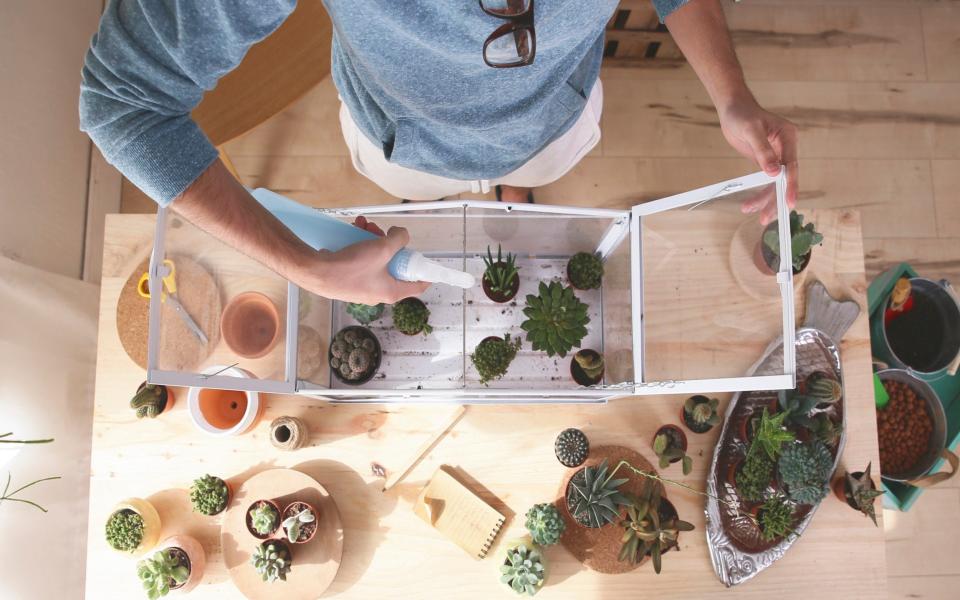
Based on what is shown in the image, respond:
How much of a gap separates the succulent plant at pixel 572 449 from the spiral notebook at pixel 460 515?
19cm

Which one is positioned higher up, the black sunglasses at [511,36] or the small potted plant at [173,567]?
the black sunglasses at [511,36]

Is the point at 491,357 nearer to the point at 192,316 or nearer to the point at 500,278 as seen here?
the point at 500,278

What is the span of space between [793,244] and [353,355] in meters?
0.98

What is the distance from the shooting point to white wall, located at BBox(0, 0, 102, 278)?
63.7 inches

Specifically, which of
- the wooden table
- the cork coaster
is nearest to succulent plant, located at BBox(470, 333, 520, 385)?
the wooden table

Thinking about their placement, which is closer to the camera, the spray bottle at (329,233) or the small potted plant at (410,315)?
the spray bottle at (329,233)

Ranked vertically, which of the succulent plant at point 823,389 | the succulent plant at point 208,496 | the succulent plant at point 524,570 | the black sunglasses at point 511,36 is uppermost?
the black sunglasses at point 511,36

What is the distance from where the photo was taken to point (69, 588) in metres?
1.61

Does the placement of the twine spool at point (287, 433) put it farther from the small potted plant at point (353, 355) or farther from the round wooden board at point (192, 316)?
the round wooden board at point (192, 316)

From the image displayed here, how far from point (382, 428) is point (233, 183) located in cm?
71

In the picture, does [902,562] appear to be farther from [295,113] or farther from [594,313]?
[295,113]

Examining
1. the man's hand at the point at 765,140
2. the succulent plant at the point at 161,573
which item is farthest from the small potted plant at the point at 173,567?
the man's hand at the point at 765,140

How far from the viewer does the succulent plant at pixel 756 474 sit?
122 cm


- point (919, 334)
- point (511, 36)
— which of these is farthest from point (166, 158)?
point (919, 334)
